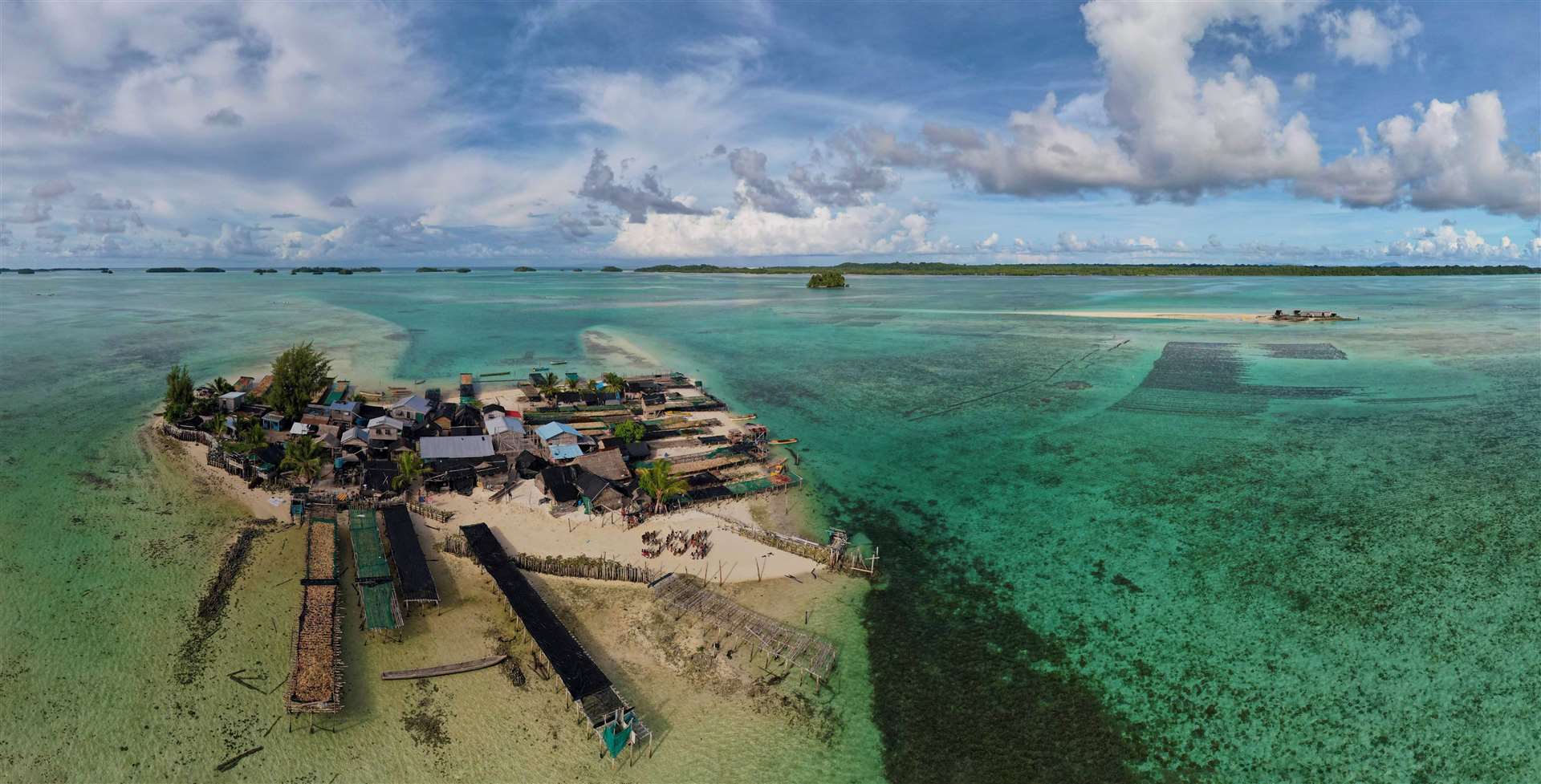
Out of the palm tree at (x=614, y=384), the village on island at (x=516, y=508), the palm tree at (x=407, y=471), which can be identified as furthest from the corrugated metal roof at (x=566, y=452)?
the palm tree at (x=614, y=384)

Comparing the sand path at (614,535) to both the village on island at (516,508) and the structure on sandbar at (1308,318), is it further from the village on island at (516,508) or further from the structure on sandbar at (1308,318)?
the structure on sandbar at (1308,318)

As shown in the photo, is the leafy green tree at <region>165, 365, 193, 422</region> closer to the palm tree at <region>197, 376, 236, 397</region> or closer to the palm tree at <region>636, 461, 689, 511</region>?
the palm tree at <region>197, 376, 236, 397</region>

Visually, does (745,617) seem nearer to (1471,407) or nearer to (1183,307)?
(1471,407)

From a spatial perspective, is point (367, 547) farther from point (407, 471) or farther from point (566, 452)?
point (566, 452)

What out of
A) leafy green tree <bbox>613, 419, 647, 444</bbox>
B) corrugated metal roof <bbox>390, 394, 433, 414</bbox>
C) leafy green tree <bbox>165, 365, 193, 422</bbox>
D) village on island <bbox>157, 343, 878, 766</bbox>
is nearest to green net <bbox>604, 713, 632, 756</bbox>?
village on island <bbox>157, 343, 878, 766</bbox>

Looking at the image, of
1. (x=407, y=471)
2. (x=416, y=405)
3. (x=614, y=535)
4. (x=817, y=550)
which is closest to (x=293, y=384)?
(x=416, y=405)
